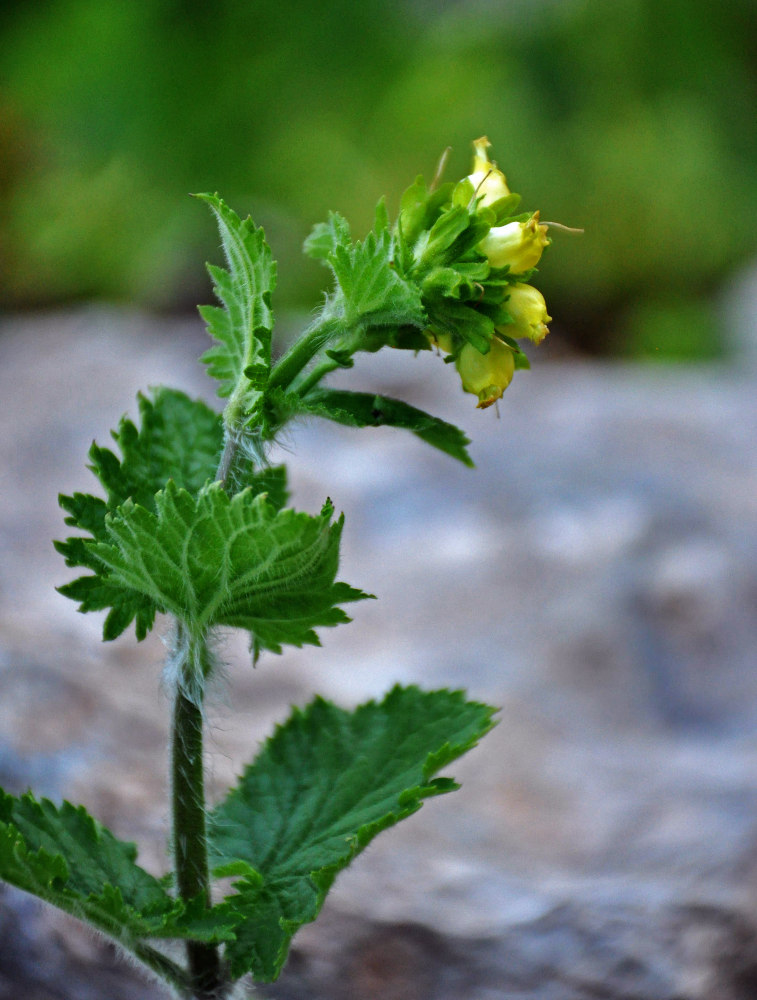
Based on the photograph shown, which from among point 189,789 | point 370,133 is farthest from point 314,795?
point 370,133

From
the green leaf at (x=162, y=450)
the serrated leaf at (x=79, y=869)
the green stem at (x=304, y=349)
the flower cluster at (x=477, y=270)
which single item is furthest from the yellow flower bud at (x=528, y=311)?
the serrated leaf at (x=79, y=869)

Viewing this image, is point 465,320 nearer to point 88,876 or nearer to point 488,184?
point 488,184

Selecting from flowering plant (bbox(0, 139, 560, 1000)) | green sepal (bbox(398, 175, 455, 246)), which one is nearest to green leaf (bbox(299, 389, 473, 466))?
flowering plant (bbox(0, 139, 560, 1000))

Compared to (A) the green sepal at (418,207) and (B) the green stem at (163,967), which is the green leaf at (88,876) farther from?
(A) the green sepal at (418,207)

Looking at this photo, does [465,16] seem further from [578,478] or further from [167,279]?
[578,478]

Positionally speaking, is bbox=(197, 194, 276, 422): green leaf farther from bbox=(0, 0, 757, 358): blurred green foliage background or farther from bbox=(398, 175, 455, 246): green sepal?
bbox=(0, 0, 757, 358): blurred green foliage background

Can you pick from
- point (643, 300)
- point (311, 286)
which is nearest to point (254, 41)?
point (311, 286)
